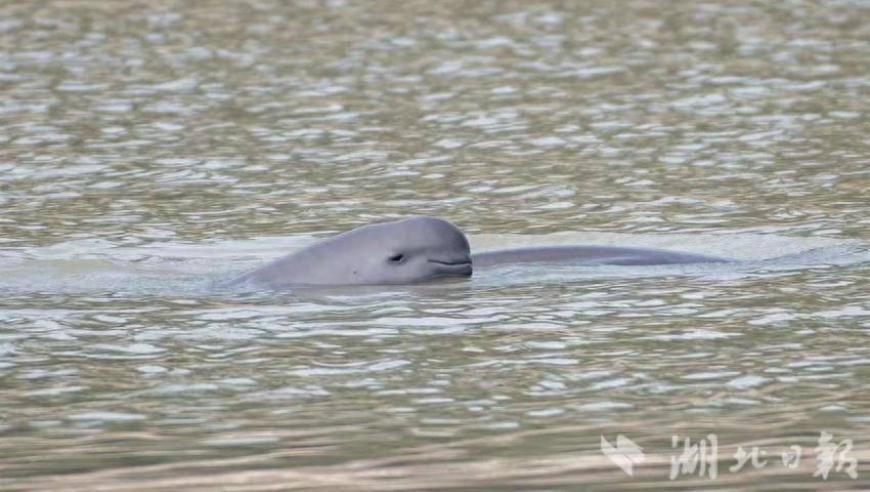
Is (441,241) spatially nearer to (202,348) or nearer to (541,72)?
(202,348)

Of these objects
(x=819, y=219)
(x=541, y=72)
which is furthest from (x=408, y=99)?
(x=819, y=219)

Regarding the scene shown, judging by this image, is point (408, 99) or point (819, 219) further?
point (408, 99)

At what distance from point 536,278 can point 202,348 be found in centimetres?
302

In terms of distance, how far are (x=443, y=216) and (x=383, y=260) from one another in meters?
3.87

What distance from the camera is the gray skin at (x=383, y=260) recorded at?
46.7ft

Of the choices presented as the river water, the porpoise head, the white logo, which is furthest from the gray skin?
the white logo

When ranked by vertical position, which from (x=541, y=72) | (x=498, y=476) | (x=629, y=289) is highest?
(x=498, y=476)

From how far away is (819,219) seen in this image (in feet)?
56.4

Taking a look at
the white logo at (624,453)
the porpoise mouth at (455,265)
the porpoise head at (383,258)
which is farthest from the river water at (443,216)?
the porpoise head at (383,258)

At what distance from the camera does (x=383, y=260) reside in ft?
47.2

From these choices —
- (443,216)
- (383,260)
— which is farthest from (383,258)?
(443,216)

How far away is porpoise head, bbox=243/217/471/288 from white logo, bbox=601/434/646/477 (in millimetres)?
4751

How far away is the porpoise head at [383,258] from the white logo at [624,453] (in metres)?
4.75

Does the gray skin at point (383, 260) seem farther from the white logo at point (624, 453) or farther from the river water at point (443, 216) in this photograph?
the white logo at point (624, 453)
